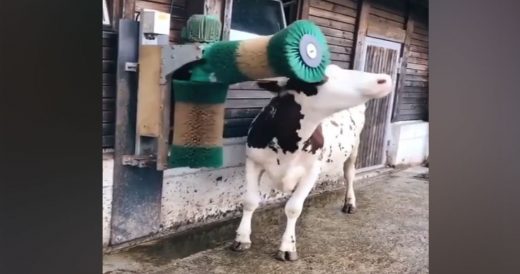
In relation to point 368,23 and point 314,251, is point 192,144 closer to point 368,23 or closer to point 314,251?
point 314,251

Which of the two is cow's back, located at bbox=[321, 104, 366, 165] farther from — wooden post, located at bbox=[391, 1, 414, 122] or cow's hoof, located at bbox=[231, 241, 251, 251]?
cow's hoof, located at bbox=[231, 241, 251, 251]

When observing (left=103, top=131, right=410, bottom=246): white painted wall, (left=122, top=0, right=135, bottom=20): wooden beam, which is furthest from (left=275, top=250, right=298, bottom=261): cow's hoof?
(left=122, top=0, right=135, bottom=20): wooden beam

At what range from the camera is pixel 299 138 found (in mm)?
1314

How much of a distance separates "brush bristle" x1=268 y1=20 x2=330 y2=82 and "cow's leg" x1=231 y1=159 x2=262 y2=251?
0.80 feet

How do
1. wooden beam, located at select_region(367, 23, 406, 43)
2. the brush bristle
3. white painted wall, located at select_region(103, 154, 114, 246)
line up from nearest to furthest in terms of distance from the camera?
the brush bristle → wooden beam, located at select_region(367, 23, 406, 43) → white painted wall, located at select_region(103, 154, 114, 246)

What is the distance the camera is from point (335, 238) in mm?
1333

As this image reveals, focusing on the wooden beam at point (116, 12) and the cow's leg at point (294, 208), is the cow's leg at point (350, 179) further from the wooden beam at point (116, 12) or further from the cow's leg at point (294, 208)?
the wooden beam at point (116, 12)

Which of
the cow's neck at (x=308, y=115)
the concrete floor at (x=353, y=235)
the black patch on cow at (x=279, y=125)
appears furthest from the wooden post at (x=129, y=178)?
the cow's neck at (x=308, y=115)

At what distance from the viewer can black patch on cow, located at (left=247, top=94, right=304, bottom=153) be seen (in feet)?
4.29

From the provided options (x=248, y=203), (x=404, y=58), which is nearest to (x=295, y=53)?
(x=404, y=58)

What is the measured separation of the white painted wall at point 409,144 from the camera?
131 cm

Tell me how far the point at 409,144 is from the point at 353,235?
0.76 ft
